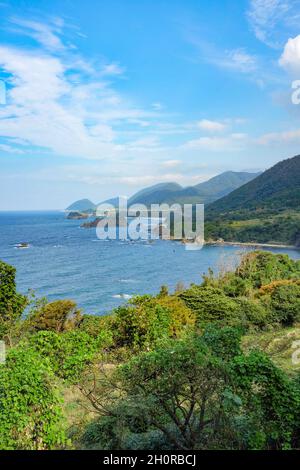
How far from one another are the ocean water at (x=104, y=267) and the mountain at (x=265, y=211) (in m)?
12.6

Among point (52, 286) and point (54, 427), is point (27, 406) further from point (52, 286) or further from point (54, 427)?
point (52, 286)

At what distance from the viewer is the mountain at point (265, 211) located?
323ft

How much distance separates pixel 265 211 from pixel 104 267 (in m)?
80.8

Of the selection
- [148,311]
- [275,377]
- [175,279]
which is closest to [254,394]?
[275,377]

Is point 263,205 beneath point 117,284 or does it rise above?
above

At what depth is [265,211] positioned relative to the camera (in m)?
128

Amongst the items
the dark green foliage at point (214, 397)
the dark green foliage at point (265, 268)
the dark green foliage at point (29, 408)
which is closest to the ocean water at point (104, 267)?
the dark green foliage at point (265, 268)

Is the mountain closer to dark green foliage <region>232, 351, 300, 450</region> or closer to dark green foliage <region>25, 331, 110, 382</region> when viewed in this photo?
dark green foliage <region>25, 331, 110, 382</region>

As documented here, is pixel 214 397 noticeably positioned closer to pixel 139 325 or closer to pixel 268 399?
pixel 268 399

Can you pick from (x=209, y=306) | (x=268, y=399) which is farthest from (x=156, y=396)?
(x=209, y=306)

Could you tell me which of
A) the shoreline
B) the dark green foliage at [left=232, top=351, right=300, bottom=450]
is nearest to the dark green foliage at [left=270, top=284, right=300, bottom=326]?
the dark green foliage at [left=232, top=351, right=300, bottom=450]

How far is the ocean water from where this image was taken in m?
44.2

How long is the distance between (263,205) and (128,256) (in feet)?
272
